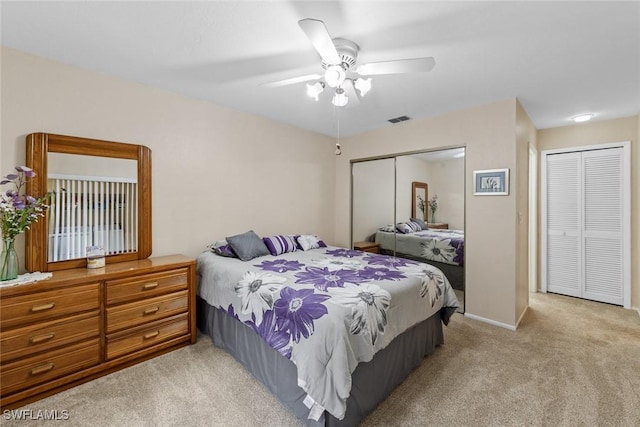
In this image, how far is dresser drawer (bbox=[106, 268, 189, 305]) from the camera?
87.2 inches

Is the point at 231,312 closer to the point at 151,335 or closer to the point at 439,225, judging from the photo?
the point at 151,335

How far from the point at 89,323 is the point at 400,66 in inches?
112

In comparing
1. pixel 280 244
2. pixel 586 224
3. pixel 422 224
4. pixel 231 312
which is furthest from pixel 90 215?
pixel 586 224

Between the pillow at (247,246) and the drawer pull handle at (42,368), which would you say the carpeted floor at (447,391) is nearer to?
the drawer pull handle at (42,368)

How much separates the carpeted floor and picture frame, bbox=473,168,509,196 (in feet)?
4.98

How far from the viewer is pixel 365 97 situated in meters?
3.02

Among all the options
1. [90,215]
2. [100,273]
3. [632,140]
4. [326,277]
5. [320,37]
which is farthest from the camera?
[632,140]

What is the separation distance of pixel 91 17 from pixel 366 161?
11.4 feet

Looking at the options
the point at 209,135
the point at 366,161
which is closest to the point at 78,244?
the point at 209,135

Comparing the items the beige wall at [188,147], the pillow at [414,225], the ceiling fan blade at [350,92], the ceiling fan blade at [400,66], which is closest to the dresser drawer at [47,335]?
the beige wall at [188,147]

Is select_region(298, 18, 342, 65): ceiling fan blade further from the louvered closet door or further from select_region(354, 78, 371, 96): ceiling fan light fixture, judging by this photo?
the louvered closet door

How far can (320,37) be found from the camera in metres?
1.49

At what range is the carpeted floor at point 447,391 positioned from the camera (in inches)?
69.2

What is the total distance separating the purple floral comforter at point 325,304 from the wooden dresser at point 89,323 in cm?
39
